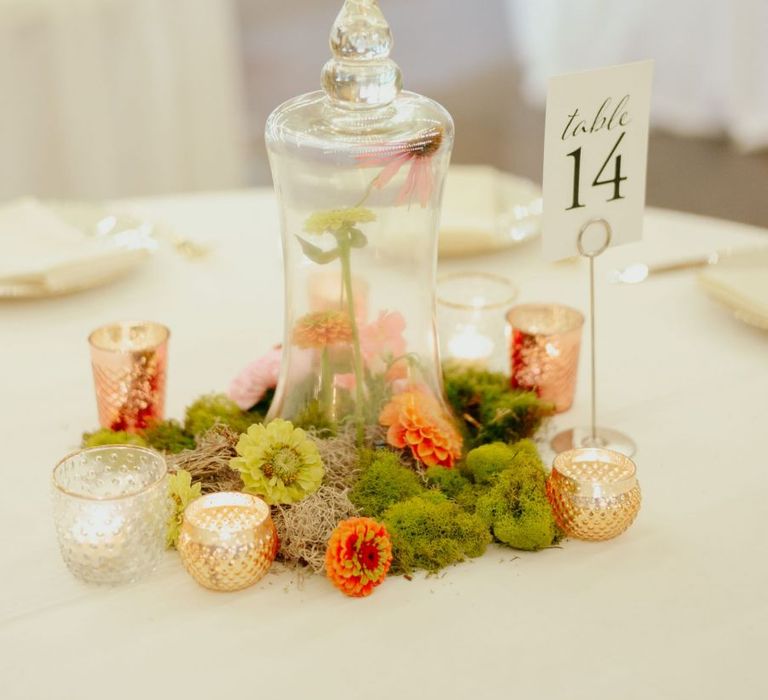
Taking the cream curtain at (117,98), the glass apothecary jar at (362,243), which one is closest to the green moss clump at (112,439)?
the glass apothecary jar at (362,243)

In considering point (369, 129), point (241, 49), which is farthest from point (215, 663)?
point (241, 49)

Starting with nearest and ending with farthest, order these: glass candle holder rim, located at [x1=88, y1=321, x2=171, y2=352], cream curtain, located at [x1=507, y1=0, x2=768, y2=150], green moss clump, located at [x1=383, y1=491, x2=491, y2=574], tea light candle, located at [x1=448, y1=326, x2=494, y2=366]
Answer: green moss clump, located at [x1=383, y1=491, x2=491, y2=574] < glass candle holder rim, located at [x1=88, y1=321, x2=171, y2=352] < tea light candle, located at [x1=448, y1=326, x2=494, y2=366] < cream curtain, located at [x1=507, y1=0, x2=768, y2=150]

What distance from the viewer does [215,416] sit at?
968 millimetres

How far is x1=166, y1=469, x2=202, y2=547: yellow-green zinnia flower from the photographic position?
822 mm

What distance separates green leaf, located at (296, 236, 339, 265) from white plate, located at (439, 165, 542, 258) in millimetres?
513

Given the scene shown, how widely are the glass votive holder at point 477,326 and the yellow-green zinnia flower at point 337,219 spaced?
0.25 m

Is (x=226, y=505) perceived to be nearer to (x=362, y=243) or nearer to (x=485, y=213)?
(x=362, y=243)

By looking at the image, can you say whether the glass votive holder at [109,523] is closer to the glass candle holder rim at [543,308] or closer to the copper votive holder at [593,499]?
the copper votive holder at [593,499]

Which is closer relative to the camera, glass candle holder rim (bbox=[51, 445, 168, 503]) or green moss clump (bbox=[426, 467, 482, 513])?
glass candle holder rim (bbox=[51, 445, 168, 503])

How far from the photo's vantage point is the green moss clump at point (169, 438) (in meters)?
0.95

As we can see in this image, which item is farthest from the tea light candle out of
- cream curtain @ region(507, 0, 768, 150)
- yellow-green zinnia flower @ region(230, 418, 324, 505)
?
cream curtain @ region(507, 0, 768, 150)

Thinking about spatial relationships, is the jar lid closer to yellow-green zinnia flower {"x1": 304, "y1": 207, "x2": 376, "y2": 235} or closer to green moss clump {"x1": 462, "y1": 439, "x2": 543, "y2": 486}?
yellow-green zinnia flower {"x1": 304, "y1": 207, "x2": 376, "y2": 235}

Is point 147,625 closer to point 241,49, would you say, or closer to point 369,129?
point 369,129

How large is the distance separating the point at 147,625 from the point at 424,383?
0.32 meters
